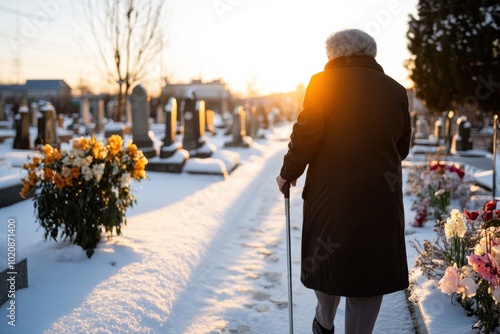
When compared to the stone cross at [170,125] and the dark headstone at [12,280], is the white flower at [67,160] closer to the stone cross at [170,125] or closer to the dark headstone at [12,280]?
the dark headstone at [12,280]

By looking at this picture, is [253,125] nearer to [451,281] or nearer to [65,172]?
[65,172]

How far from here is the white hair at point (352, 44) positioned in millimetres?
2396

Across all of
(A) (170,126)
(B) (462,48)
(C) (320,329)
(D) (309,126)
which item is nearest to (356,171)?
(D) (309,126)

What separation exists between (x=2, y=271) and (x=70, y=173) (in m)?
1.18

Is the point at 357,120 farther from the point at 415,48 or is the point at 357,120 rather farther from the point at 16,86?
the point at 16,86

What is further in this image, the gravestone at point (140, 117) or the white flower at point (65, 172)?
the gravestone at point (140, 117)

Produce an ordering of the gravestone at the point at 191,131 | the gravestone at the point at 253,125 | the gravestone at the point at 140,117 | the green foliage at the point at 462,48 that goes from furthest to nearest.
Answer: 1. the gravestone at the point at 253,125
2. the gravestone at the point at 191,131
3. the gravestone at the point at 140,117
4. the green foliage at the point at 462,48

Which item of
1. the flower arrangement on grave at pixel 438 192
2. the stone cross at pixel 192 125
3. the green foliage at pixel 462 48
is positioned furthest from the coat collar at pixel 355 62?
the stone cross at pixel 192 125

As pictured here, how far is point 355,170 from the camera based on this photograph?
2.31m

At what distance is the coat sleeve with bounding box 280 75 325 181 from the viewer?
232 centimetres

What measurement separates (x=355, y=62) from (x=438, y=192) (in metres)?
3.30

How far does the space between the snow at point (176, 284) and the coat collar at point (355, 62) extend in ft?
5.46

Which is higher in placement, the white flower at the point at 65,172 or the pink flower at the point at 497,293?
the white flower at the point at 65,172

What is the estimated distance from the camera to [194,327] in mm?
3406
